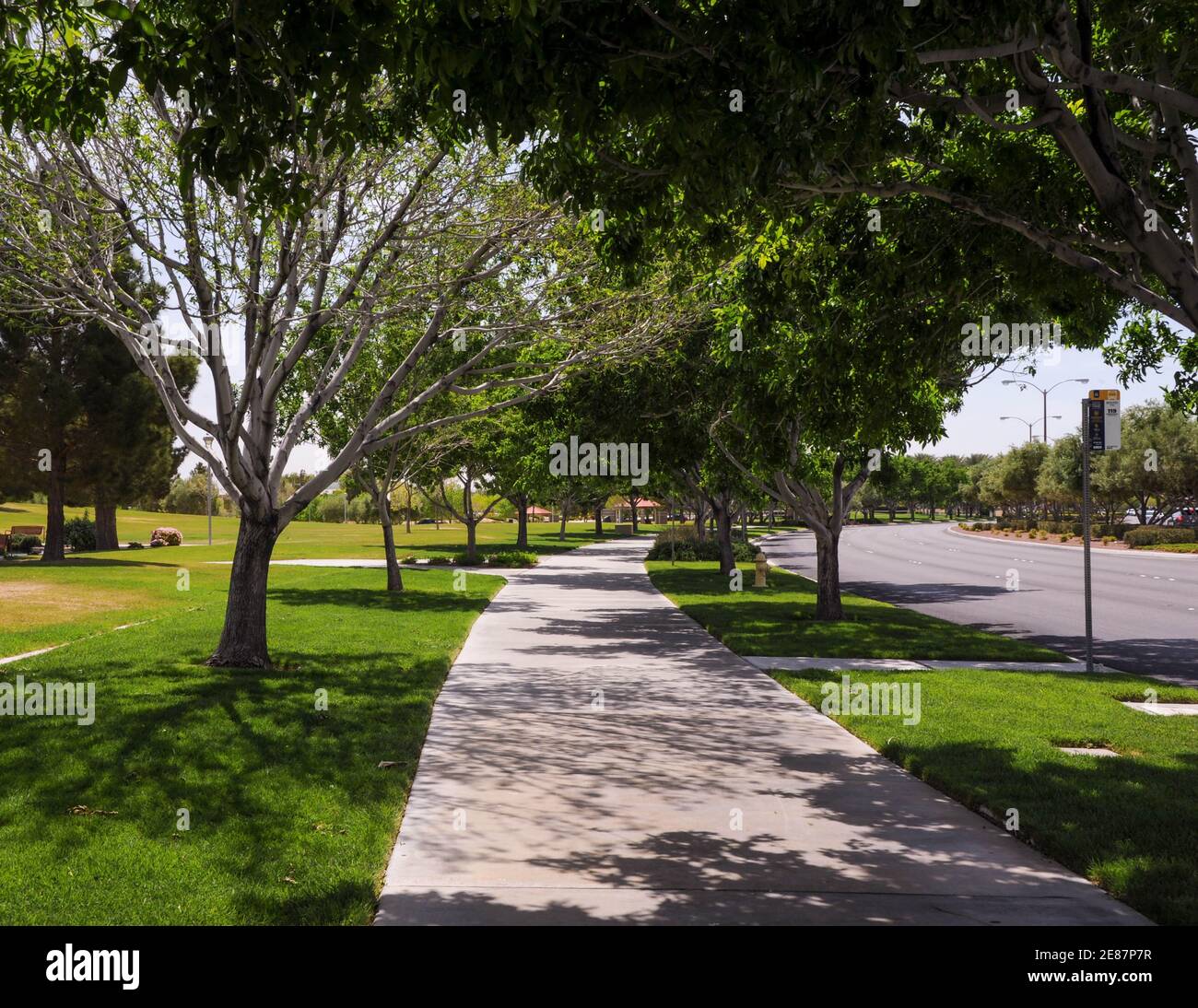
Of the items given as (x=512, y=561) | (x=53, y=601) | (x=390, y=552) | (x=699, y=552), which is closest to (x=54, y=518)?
(x=390, y=552)

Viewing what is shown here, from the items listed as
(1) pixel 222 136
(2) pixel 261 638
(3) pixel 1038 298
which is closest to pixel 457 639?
(2) pixel 261 638

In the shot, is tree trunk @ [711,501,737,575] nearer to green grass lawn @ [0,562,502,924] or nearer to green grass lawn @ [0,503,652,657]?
green grass lawn @ [0,503,652,657]

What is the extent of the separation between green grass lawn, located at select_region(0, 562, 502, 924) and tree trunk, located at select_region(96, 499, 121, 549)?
29413 millimetres

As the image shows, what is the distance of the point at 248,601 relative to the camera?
12.3m

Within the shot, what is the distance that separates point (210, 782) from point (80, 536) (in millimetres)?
40962

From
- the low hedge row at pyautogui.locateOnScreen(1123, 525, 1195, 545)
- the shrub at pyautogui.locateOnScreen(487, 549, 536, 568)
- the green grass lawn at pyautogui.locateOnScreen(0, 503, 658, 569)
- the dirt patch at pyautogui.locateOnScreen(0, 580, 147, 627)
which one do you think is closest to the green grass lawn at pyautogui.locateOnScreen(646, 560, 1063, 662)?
the dirt patch at pyautogui.locateOnScreen(0, 580, 147, 627)

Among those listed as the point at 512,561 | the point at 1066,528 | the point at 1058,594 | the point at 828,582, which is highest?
the point at 828,582

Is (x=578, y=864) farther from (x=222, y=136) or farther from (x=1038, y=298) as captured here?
(x=1038, y=298)

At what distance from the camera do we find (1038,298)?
8672 millimetres

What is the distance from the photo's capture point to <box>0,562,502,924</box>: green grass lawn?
495 centimetres

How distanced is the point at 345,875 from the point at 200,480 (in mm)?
120537

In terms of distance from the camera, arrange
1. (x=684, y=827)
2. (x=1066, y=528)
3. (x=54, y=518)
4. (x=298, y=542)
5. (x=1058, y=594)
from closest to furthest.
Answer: (x=684, y=827) < (x=1058, y=594) < (x=54, y=518) < (x=298, y=542) < (x=1066, y=528)

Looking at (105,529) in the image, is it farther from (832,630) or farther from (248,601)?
(832,630)

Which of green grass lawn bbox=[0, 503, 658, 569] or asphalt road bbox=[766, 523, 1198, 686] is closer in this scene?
asphalt road bbox=[766, 523, 1198, 686]
